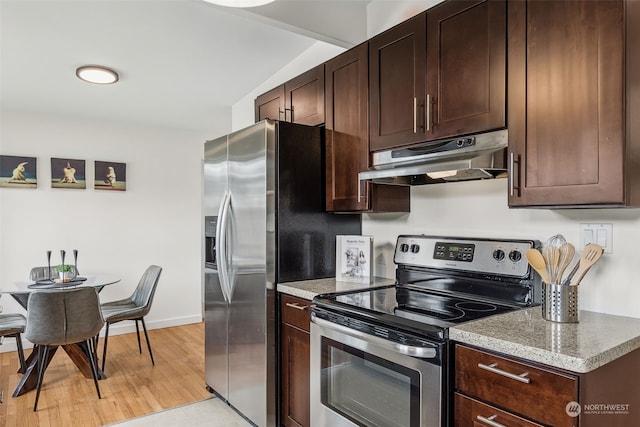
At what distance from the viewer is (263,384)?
7.88 ft

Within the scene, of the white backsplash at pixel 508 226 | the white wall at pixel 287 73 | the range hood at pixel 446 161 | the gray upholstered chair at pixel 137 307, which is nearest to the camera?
the white backsplash at pixel 508 226

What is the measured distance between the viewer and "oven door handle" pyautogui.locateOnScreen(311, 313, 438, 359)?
4.73 feet

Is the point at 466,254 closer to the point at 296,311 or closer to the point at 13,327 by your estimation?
the point at 296,311

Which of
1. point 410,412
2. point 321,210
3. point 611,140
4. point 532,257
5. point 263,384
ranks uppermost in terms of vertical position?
point 611,140

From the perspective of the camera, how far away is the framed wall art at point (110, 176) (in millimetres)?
4617

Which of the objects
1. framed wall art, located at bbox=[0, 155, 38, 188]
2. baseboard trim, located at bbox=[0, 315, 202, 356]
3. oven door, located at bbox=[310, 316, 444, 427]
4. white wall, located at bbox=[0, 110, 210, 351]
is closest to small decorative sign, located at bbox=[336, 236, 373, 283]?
oven door, located at bbox=[310, 316, 444, 427]

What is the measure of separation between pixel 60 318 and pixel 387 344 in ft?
8.05

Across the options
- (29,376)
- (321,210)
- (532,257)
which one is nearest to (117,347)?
(29,376)

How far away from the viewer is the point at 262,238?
238 cm

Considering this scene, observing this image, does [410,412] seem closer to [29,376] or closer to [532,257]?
[532,257]

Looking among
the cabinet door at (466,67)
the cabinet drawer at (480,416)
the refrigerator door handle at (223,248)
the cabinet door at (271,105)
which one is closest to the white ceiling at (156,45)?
the cabinet door at (271,105)

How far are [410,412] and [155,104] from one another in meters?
3.60

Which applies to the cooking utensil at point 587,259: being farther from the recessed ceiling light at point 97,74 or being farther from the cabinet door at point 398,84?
the recessed ceiling light at point 97,74

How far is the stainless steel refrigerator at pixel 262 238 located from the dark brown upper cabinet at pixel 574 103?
4.02ft
